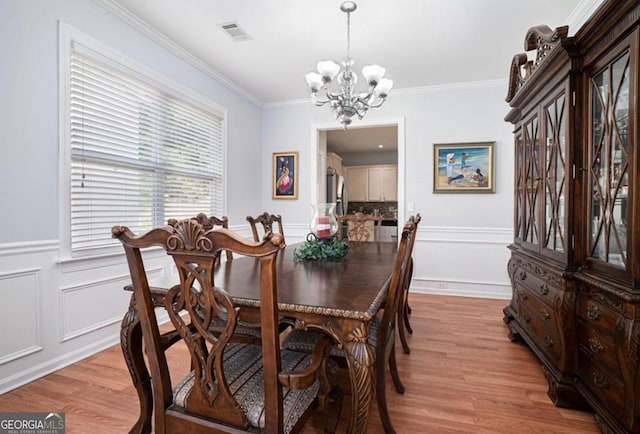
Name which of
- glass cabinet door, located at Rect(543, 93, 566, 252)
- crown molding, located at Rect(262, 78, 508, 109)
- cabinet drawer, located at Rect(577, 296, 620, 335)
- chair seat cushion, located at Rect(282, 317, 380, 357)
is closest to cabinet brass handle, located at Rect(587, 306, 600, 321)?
cabinet drawer, located at Rect(577, 296, 620, 335)

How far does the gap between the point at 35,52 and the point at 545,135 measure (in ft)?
11.2

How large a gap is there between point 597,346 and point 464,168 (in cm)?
281

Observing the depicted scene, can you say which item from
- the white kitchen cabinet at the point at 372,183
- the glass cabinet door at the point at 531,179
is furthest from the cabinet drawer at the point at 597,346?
the white kitchen cabinet at the point at 372,183

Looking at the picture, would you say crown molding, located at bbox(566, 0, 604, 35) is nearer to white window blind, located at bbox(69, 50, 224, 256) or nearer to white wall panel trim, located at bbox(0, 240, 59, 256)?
white window blind, located at bbox(69, 50, 224, 256)

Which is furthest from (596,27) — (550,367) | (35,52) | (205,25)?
(35,52)

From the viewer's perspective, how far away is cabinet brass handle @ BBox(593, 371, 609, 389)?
155 centimetres

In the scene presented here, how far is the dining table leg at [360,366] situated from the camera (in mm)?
1128

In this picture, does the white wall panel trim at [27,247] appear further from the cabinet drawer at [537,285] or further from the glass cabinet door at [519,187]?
the glass cabinet door at [519,187]

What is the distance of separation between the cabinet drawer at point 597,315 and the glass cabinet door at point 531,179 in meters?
0.70

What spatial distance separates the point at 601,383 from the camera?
5.19 feet

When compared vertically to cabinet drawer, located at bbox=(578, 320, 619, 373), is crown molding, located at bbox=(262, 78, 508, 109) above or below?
above

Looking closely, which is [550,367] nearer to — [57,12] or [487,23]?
[487,23]

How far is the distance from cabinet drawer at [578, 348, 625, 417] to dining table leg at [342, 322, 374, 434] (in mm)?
1217

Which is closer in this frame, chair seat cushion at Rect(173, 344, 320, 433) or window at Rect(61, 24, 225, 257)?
chair seat cushion at Rect(173, 344, 320, 433)
